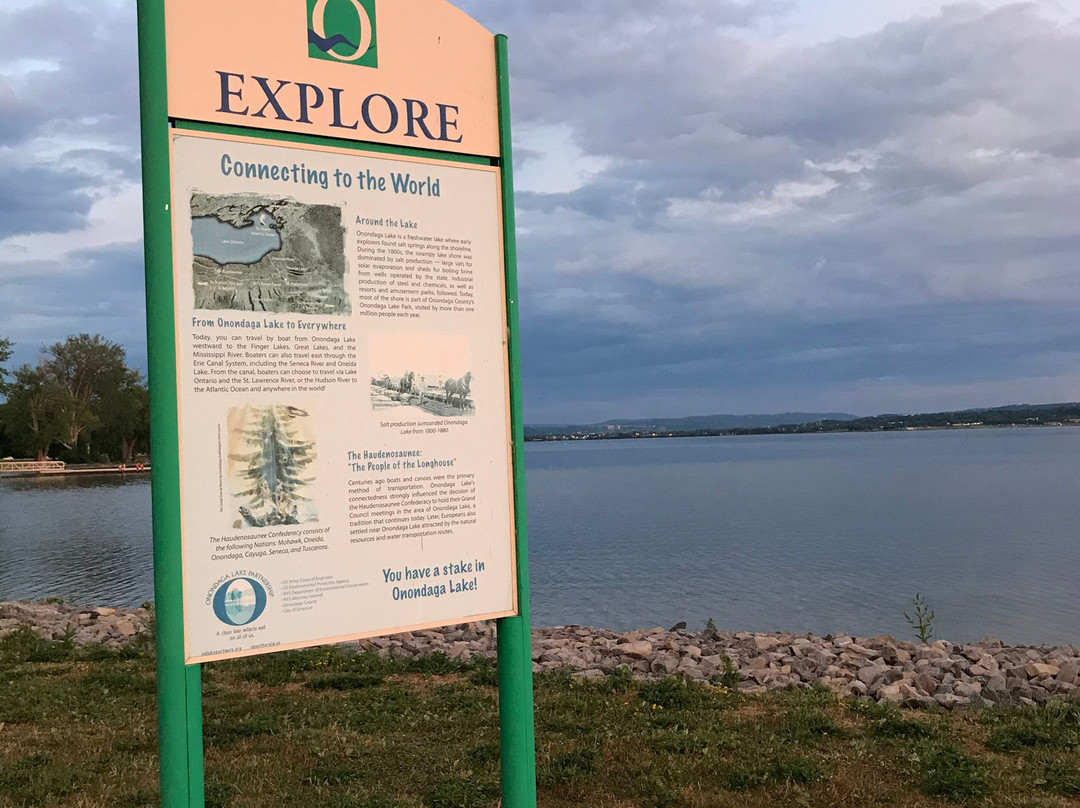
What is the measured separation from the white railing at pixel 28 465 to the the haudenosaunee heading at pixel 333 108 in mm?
95942

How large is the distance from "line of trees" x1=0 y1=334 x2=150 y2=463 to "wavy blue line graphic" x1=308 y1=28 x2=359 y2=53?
87.1m

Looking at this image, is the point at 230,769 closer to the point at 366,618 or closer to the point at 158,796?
the point at 158,796

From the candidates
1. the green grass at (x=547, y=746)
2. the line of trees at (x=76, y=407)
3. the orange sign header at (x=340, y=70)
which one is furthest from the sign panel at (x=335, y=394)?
the line of trees at (x=76, y=407)

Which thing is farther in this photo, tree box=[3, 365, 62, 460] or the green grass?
tree box=[3, 365, 62, 460]

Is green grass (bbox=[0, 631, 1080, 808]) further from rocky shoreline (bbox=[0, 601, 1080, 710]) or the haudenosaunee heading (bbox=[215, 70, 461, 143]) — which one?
the haudenosaunee heading (bbox=[215, 70, 461, 143])

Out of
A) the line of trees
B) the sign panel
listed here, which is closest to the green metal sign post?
the sign panel

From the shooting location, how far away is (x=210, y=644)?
3.94 m

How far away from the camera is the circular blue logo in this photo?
3951 millimetres

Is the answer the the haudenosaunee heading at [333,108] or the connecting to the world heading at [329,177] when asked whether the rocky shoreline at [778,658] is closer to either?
the connecting to the world heading at [329,177]

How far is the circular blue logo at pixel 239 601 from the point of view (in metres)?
3.95

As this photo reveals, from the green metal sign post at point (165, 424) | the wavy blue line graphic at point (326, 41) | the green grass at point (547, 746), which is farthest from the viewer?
the green grass at point (547, 746)

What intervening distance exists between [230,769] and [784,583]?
17.5 metres

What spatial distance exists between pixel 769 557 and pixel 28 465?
8514cm

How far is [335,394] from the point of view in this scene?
4.24 meters
